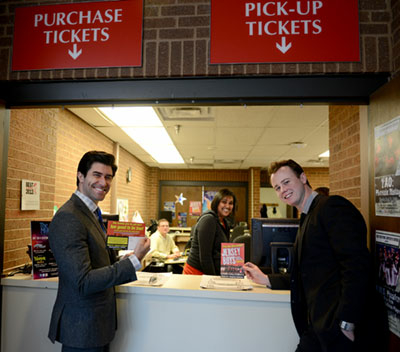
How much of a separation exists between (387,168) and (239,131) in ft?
10.8

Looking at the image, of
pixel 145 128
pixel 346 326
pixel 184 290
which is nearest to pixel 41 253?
pixel 184 290

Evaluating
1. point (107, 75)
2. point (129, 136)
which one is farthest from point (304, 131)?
point (107, 75)

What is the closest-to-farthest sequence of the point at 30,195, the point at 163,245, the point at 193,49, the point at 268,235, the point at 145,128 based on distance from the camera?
the point at 193,49 → the point at 268,235 → the point at 30,195 → the point at 145,128 → the point at 163,245

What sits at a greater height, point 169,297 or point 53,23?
point 53,23

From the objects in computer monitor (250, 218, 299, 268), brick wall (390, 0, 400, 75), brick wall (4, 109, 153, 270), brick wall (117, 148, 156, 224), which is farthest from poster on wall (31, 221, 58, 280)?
brick wall (117, 148, 156, 224)

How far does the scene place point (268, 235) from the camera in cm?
214

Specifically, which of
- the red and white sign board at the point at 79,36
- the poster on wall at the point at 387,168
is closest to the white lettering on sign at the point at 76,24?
the red and white sign board at the point at 79,36

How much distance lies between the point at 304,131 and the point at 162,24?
3408mm

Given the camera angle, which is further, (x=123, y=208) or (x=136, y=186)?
(x=136, y=186)

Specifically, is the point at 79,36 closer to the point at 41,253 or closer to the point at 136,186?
the point at 41,253

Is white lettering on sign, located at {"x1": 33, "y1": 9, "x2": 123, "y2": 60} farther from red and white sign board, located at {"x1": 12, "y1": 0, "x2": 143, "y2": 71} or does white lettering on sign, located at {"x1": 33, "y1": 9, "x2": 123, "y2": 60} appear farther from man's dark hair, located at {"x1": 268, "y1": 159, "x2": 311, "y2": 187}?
man's dark hair, located at {"x1": 268, "y1": 159, "x2": 311, "y2": 187}

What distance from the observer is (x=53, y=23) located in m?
1.76

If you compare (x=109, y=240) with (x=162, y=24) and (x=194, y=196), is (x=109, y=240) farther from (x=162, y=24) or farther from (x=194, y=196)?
(x=194, y=196)

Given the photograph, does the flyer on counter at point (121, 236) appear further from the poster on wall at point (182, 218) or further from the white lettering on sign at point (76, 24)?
the poster on wall at point (182, 218)
